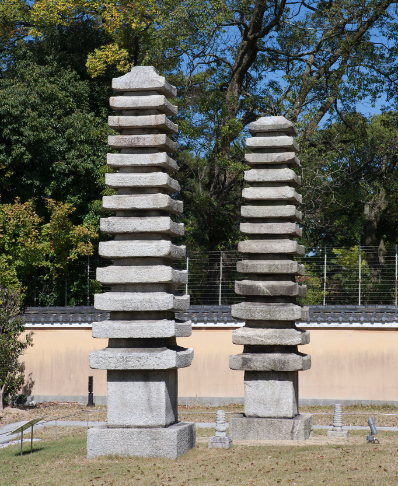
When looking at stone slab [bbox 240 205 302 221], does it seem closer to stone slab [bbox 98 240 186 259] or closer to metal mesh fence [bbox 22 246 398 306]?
stone slab [bbox 98 240 186 259]

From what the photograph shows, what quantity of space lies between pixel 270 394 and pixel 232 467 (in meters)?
2.87

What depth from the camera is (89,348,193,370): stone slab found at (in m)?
11.3

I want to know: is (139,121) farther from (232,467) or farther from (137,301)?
(232,467)

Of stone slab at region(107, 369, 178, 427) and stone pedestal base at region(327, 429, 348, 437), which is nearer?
stone slab at region(107, 369, 178, 427)

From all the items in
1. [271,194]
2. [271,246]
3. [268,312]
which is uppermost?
[271,194]

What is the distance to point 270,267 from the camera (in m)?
13.8

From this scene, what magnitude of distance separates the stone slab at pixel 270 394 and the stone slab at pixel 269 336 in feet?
2.02

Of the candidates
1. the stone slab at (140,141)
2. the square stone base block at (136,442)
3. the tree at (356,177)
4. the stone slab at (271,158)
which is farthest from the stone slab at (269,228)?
the tree at (356,177)

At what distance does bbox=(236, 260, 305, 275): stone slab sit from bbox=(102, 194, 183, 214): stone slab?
8.61 feet

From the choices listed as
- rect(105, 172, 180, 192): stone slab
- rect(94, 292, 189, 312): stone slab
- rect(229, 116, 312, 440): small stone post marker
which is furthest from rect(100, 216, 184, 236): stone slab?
rect(229, 116, 312, 440): small stone post marker

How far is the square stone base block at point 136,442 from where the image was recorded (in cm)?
1116

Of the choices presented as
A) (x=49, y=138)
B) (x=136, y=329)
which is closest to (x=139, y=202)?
(x=136, y=329)

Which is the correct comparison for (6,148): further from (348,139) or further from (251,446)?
(251,446)

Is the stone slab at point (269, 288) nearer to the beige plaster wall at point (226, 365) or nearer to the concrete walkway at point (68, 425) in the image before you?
the concrete walkway at point (68, 425)
